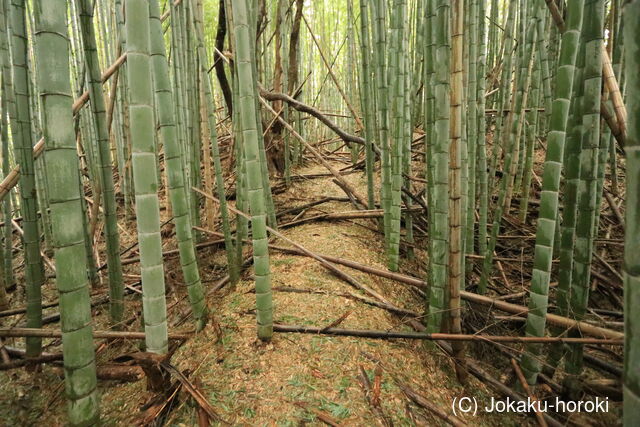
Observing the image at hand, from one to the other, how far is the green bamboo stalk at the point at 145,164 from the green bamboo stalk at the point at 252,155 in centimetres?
29

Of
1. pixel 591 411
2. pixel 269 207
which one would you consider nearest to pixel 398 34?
pixel 269 207

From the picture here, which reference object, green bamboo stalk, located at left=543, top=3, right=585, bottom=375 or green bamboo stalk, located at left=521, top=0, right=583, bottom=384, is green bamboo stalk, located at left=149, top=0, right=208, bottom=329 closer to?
green bamboo stalk, located at left=521, top=0, right=583, bottom=384

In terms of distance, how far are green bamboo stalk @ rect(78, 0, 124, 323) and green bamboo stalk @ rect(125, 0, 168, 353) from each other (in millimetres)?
544

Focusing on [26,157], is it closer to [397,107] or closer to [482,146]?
[397,107]

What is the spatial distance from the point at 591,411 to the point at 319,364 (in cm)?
108

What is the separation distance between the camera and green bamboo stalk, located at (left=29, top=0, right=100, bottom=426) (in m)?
0.72

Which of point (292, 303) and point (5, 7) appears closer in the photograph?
point (5, 7)

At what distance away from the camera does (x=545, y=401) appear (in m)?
1.41

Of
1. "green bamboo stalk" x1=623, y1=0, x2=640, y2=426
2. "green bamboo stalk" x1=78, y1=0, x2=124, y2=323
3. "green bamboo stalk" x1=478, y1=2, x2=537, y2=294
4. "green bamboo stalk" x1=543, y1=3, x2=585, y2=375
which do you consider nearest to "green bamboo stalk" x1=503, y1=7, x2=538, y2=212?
"green bamboo stalk" x1=478, y1=2, x2=537, y2=294

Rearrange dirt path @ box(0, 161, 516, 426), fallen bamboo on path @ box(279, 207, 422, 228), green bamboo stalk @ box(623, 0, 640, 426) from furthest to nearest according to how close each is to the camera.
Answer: fallen bamboo on path @ box(279, 207, 422, 228) < dirt path @ box(0, 161, 516, 426) < green bamboo stalk @ box(623, 0, 640, 426)

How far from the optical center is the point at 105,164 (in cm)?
151

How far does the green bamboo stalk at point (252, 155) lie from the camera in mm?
1106

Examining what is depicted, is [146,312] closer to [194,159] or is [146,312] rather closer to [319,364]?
[319,364]

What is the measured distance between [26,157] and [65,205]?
0.77 m
